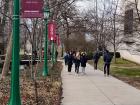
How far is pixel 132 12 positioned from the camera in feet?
111

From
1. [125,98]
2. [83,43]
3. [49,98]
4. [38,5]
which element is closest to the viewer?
[38,5]

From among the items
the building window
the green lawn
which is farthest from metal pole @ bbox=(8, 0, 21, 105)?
the building window

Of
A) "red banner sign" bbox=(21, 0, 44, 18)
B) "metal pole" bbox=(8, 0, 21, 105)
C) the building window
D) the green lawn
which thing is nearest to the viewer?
"metal pole" bbox=(8, 0, 21, 105)

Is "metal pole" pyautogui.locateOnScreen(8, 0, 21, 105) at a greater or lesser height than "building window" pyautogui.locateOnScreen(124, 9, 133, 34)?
lesser

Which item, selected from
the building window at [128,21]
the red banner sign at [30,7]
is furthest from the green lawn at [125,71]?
the red banner sign at [30,7]

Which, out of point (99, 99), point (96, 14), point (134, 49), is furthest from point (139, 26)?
point (96, 14)

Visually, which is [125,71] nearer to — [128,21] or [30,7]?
[128,21]

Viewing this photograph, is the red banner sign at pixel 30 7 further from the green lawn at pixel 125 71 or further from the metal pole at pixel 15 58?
the green lawn at pixel 125 71

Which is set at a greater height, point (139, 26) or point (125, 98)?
point (139, 26)

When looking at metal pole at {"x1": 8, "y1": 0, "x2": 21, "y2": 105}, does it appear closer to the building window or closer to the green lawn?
the green lawn

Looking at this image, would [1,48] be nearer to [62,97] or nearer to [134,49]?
[134,49]

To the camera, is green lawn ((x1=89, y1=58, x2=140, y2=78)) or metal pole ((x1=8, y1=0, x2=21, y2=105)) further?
green lawn ((x1=89, y1=58, x2=140, y2=78))

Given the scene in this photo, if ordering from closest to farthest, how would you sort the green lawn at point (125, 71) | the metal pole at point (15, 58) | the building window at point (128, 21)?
the metal pole at point (15, 58)
the green lawn at point (125, 71)
the building window at point (128, 21)

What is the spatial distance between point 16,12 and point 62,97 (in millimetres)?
5607
